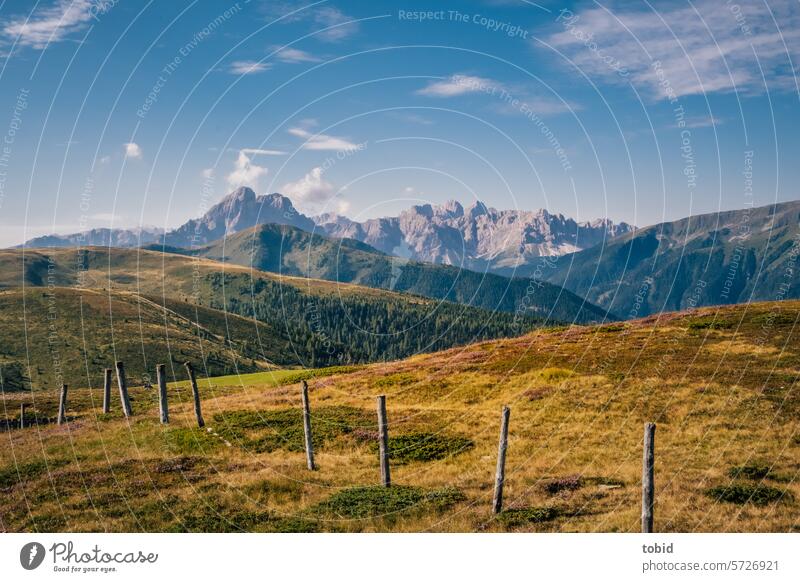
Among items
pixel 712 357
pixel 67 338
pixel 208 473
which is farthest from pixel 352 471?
pixel 67 338

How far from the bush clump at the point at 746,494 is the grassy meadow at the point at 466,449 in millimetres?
110

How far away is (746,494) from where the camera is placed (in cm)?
2297

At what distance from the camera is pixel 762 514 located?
20750 millimetres

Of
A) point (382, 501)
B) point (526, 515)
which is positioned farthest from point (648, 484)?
point (382, 501)

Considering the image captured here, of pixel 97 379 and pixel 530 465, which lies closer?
pixel 530 465

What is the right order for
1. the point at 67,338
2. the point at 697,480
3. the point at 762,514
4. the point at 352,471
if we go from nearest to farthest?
the point at 762,514 < the point at 697,480 < the point at 352,471 < the point at 67,338

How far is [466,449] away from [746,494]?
1512 cm

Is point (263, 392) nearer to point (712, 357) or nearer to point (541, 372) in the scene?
point (541, 372)

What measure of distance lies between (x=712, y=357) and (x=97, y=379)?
120219 mm

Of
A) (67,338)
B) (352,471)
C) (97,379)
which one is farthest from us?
(67,338)

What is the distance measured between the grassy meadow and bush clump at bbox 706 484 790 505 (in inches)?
4.3

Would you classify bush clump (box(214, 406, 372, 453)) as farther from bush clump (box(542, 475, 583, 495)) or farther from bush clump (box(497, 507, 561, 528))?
bush clump (box(497, 507, 561, 528))

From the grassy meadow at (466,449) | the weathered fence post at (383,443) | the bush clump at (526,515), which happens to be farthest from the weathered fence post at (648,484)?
the weathered fence post at (383,443)

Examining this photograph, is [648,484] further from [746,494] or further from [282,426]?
[282,426]
